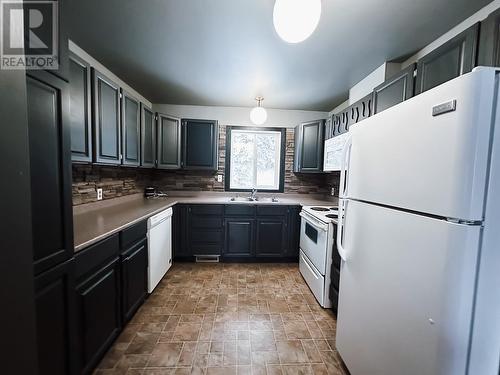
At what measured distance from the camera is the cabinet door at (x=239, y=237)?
314 cm

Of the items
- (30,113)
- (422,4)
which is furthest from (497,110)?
(30,113)

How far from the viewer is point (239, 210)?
10.3ft

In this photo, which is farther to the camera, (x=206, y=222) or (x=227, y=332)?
(x=206, y=222)

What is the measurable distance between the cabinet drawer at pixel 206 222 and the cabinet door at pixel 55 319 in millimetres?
2019

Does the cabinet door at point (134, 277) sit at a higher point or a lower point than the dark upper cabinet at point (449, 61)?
lower

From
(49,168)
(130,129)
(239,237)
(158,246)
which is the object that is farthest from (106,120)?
(239,237)

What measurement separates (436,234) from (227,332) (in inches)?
66.7

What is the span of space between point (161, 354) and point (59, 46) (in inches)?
77.0

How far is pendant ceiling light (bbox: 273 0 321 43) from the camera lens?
3.19ft

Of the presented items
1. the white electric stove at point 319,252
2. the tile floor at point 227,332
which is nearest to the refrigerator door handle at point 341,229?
the white electric stove at point 319,252

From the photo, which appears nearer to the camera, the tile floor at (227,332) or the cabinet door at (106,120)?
the tile floor at (227,332)

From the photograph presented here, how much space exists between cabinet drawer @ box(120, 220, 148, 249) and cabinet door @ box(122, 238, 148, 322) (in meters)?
0.06

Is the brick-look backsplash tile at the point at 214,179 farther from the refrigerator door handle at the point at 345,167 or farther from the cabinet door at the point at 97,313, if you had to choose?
the refrigerator door handle at the point at 345,167

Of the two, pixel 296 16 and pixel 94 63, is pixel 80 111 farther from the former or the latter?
pixel 296 16
